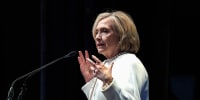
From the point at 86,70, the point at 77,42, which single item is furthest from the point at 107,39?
the point at 77,42

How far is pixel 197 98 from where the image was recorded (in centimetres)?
293

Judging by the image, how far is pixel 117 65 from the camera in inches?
67.6

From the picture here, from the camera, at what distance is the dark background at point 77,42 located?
2902mm

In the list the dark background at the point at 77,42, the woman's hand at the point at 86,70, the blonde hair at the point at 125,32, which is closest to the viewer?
the blonde hair at the point at 125,32

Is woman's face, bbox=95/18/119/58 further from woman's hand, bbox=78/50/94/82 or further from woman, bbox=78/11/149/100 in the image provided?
woman's hand, bbox=78/50/94/82

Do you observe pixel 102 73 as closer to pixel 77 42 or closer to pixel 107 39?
pixel 107 39

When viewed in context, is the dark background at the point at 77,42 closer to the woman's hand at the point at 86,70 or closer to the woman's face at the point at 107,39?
the woman's hand at the point at 86,70

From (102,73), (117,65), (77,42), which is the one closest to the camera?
(102,73)

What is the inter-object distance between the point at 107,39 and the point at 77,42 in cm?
125

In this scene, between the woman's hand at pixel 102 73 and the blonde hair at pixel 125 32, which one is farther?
the blonde hair at pixel 125 32

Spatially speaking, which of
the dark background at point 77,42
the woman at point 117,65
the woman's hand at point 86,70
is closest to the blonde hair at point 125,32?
the woman at point 117,65

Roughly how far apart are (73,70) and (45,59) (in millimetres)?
230

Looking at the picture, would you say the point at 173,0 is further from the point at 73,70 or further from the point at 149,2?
the point at 73,70

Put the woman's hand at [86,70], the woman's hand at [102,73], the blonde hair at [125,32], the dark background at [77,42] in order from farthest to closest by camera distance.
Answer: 1. the dark background at [77,42]
2. the woman's hand at [86,70]
3. the blonde hair at [125,32]
4. the woman's hand at [102,73]
